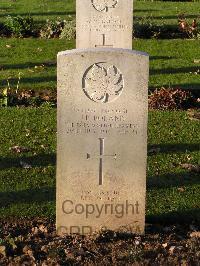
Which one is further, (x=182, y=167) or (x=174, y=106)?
(x=174, y=106)

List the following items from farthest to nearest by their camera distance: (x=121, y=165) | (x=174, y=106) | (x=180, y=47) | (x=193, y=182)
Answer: (x=180, y=47) < (x=174, y=106) < (x=193, y=182) < (x=121, y=165)

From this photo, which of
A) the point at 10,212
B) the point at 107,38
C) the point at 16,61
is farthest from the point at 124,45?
the point at 10,212

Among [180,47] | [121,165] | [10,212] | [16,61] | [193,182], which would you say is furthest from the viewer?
[180,47]

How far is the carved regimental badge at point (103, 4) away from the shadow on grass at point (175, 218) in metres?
5.33

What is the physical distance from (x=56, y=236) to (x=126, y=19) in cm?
592

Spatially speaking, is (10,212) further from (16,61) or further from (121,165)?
(16,61)

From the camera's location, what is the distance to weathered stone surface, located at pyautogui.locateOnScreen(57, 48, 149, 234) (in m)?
5.31

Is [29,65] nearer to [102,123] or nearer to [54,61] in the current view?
[54,61]

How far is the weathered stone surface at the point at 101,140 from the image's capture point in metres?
5.31

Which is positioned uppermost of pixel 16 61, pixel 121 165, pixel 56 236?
pixel 16 61

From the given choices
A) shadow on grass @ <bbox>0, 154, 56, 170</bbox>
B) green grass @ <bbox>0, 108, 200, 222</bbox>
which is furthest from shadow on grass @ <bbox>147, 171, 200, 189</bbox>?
shadow on grass @ <bbox>0, 154, 56, 170</bbox>

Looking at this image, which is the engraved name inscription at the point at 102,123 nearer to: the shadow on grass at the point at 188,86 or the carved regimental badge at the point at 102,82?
the carved regimental badge at the point at 102,82

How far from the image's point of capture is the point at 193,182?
7.20 m

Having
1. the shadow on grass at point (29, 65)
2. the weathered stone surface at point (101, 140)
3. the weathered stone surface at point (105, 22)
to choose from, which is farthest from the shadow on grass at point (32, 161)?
the shadow on grass at point (29, 65)
